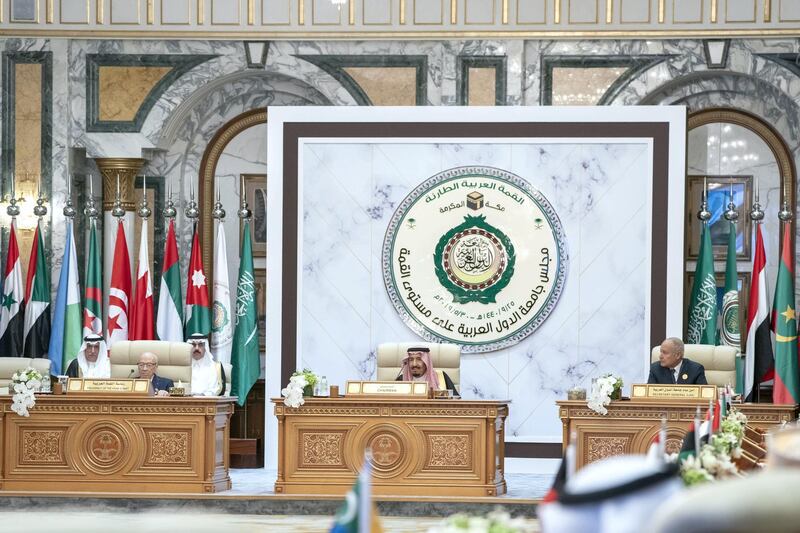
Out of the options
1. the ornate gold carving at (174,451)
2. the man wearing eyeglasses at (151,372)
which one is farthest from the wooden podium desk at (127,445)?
the man wearing eyeglasses at (151,372)

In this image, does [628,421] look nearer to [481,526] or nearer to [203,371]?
[203,371]

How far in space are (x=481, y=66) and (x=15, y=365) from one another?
4.72 metres

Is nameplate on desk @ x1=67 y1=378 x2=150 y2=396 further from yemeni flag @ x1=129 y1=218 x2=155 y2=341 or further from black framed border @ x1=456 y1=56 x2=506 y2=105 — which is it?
black framed border @ x1=456 y1=56 x2=506 y2=105

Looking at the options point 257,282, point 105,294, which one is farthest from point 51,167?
point 257,282

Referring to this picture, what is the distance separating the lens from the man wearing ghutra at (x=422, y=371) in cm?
961

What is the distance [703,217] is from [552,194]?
142cm

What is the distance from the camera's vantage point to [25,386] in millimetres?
9344

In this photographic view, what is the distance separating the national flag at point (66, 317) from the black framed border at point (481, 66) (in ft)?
11.9

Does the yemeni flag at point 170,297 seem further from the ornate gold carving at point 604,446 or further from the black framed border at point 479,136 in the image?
the ornate gold carving at point 604,446

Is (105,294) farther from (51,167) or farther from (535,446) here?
(535,446)

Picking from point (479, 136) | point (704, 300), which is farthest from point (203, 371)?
point (704, 300)

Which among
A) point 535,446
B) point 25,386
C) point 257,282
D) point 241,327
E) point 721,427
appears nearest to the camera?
point 721,427

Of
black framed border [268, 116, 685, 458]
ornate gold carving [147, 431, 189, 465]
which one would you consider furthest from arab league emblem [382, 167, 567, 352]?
ornate gold carving [147, 431, 189, 465]

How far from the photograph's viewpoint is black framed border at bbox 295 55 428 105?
1201 centimetres
